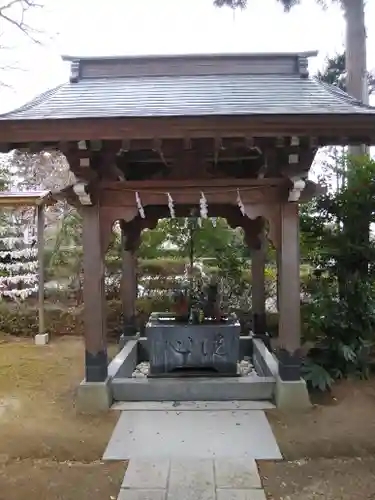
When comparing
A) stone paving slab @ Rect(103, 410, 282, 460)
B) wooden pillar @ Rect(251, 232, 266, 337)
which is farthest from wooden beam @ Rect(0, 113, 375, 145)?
wooden pillar @ Rect(251, 232, 266, 337)

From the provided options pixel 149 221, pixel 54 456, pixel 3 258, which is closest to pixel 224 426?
pixel 54 456

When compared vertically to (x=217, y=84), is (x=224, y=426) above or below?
below

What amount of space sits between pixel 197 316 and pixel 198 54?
297 cm

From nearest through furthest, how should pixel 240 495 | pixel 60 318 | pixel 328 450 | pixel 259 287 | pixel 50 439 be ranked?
pixel 240 495, pixel 328 450, pixel 50 439, pixel 259 287, pixel 60 318

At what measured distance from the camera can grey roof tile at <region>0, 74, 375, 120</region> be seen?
3902 mm

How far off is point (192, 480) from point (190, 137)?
2534 millimetres

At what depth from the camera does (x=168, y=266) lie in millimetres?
8406

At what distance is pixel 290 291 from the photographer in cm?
448

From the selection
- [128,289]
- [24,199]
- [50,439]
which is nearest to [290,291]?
[50,439]

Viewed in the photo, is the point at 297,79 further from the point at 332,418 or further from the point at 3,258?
the point at 3,258

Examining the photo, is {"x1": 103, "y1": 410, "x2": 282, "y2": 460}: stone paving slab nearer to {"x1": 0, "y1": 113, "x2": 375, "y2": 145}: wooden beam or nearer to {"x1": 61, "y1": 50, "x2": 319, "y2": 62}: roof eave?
{"x1": 0, "y1": 113, "x2": 375, "y2": 145}: wooden beam

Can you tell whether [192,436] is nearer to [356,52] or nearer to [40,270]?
[40,270]

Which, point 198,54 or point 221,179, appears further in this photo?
point 198,54

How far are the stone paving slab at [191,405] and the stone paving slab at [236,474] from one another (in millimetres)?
1081
